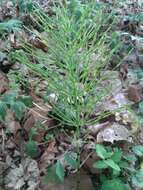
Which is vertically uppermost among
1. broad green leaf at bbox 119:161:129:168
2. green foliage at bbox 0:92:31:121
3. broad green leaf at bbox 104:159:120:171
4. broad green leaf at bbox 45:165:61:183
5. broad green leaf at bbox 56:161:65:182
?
green foliage at bbox 0:92:31:121

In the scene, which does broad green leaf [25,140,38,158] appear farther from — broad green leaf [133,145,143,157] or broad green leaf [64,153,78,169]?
broad green leaf [133,145,143,157]

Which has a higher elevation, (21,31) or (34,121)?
(21,31)

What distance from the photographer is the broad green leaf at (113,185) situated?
1818 mm

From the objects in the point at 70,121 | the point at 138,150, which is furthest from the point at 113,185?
the point at 70,121

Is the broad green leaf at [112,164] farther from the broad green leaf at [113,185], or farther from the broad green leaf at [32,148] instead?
the broad green leaf at [32,148]

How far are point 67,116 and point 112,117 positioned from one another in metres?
0.32

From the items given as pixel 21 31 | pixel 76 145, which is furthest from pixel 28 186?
pixel 21 31

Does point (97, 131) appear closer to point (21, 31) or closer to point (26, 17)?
point (21, 31)

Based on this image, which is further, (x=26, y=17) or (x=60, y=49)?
(x=26, y=17)

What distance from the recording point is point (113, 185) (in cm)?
183

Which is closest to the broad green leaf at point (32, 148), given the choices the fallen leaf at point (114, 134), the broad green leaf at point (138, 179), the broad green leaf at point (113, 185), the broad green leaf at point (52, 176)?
the broad green leaf at point (52, 176)

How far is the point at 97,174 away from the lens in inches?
78.6

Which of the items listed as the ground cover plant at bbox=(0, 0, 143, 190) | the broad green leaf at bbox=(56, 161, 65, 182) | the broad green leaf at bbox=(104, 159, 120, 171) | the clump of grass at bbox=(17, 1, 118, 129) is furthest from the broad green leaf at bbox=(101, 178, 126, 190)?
the clump of grass at bbox=(17, 1, 118, 129)

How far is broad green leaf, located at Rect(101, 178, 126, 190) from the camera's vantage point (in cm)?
182
